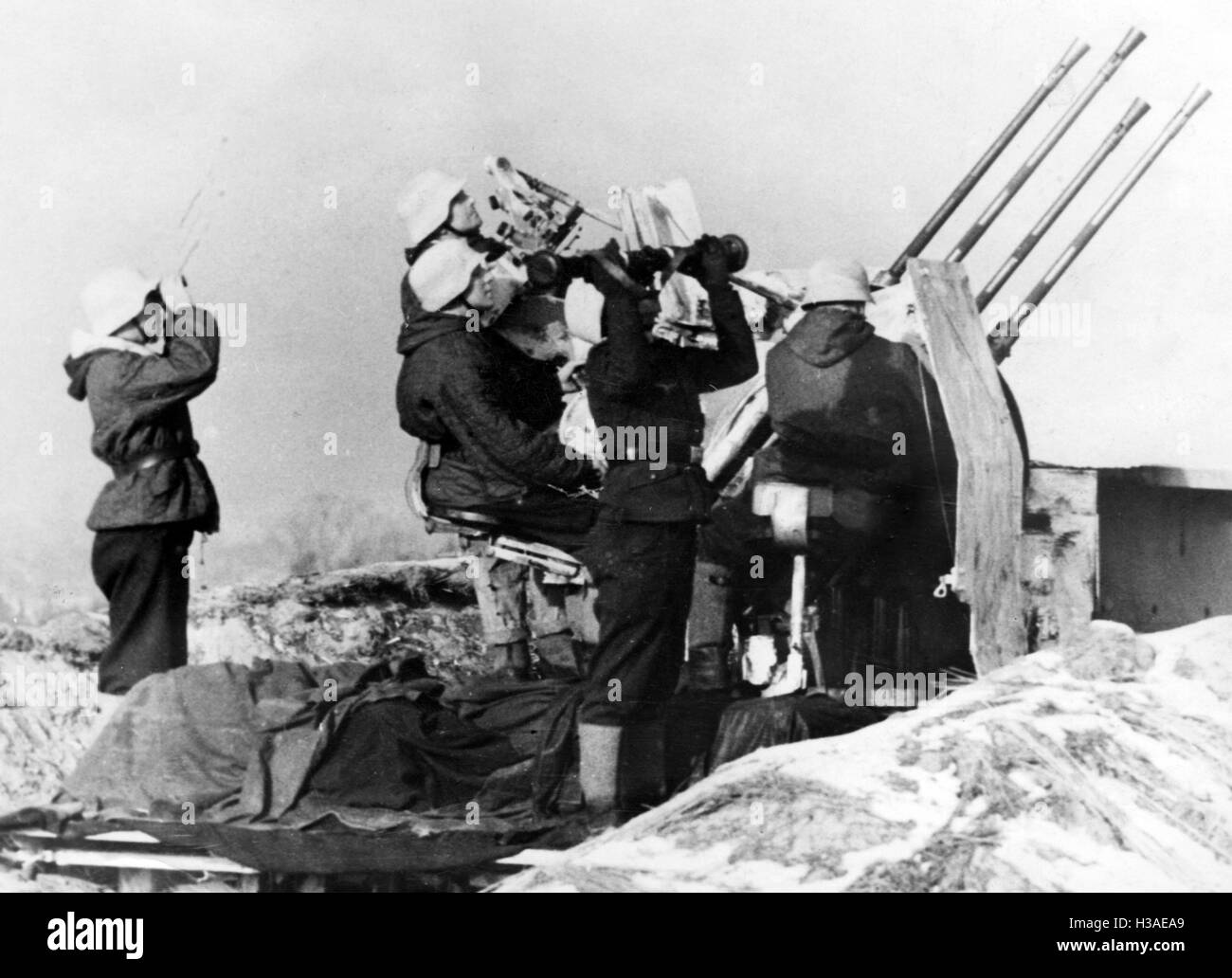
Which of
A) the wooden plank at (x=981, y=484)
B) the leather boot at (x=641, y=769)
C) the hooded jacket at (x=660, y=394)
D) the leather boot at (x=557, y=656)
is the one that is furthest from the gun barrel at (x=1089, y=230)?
the leather boot at (x=641, y=769)

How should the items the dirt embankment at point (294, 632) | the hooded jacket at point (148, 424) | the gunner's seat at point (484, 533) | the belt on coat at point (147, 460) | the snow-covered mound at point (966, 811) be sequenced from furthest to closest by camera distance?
the dirt embankment at point (294, 632) < the gunner's seat at point (484, 533) < the belt on coat at point (147, 460) < the hooded jacket at point (148, 424) < the snow-covered mound at point (966, 811)

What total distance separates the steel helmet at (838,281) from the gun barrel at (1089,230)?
945mm

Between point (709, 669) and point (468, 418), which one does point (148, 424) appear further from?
point (709, 669)

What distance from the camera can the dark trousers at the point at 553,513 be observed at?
8133 mm

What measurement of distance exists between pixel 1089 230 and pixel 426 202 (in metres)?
2.71

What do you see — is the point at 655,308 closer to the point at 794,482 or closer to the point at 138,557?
the point at 794,482

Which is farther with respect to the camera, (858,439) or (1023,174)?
(1023,174)

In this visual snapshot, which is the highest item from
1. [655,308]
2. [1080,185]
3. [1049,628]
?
[1080,185]

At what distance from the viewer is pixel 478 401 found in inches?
319

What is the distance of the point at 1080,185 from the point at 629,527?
105 inches

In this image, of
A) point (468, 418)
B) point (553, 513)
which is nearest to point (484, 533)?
point (553, 513)

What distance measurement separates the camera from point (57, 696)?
9016 millimetres

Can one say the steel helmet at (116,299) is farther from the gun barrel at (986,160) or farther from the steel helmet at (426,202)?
the gun barrel at (986,160)
